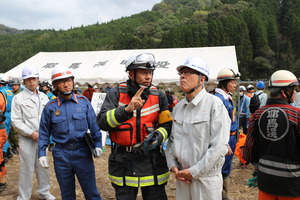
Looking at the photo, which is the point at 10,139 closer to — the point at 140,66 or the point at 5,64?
the point at 140,66

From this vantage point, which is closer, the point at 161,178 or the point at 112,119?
the point at 112,119

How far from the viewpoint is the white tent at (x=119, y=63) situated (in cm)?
1014

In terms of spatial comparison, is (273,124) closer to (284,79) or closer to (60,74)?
(284,79)

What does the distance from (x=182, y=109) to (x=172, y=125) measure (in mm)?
186

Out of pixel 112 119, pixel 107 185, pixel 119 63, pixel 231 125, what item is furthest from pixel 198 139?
pixel 119 63

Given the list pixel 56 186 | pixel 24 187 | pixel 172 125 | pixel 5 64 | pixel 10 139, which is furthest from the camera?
pixel 5 64

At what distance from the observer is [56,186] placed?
17.1ft

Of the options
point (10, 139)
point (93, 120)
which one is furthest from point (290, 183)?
point (10, 139)

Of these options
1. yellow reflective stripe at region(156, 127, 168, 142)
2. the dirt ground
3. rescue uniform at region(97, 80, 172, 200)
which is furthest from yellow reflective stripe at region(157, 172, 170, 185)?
the dirt ground

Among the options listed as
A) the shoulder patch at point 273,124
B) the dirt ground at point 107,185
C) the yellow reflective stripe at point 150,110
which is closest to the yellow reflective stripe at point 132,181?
the yellow reflective stripe at point 150,110

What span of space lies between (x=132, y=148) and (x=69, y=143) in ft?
3.57

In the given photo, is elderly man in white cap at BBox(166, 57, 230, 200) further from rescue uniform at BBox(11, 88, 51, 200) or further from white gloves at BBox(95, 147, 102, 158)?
rescue uniform at BBox(11, 88, 51, 200)

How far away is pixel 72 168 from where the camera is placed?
10.5 ft

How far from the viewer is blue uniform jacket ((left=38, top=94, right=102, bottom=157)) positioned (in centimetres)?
318
